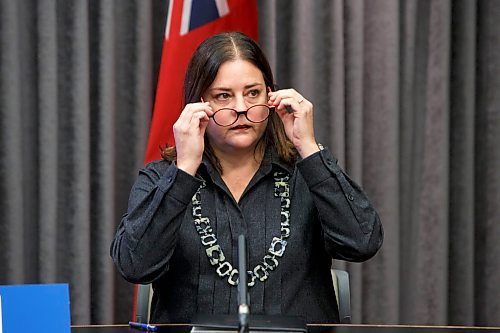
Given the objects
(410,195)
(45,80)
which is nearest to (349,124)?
(410,195)

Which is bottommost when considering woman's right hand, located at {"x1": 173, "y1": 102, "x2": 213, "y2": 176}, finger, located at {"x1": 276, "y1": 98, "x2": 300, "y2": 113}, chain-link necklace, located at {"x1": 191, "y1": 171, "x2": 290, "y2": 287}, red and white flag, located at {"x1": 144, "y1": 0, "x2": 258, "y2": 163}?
chain-link necklace, located at {"x1": 191, "y1": 171, "x2": 290, "y2": 287}

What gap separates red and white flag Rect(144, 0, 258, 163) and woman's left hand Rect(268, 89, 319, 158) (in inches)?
30.1

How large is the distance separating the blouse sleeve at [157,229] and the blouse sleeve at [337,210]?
10.1 inches

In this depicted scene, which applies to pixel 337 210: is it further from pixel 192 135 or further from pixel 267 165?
pixel 192 135

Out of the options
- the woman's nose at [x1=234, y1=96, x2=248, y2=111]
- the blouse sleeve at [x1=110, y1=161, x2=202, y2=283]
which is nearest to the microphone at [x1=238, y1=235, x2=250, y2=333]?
the blouse sleeve at [x1=110, y1=161, x2=202, y2=283]

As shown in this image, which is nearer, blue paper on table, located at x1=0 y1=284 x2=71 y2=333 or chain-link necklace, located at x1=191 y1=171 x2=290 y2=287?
blue paper on table, located at x1=0 y1=284 x2=71 y2=333

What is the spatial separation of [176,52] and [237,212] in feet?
2.89

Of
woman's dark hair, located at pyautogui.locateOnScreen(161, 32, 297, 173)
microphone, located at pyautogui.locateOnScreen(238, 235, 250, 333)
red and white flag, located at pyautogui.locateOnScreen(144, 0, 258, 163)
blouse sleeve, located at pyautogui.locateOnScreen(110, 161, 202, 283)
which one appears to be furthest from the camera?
red and white flag, located at pyautogui.locateOnScreen(144, 0, 258, 163)

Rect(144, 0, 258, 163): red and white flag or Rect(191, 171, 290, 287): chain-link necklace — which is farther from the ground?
Rect(144, 0, 258, 163): red and white flag

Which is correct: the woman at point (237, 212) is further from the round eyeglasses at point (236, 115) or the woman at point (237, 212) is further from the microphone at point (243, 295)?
the microphone at point (243, 295)

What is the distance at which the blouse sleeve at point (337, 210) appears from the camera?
5.20 feet

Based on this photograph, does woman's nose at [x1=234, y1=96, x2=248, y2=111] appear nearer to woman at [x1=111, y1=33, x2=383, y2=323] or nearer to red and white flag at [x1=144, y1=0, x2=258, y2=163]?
woman at [x1=111, y1=33, x2=383, y2=323]

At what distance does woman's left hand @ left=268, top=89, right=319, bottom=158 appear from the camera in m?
1.62

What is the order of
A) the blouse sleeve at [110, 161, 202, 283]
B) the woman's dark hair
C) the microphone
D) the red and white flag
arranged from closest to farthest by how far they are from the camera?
the microphone
the blouse sleeve at [110, 161, 202, 283]
the woman's dark hair
the red and white flag
